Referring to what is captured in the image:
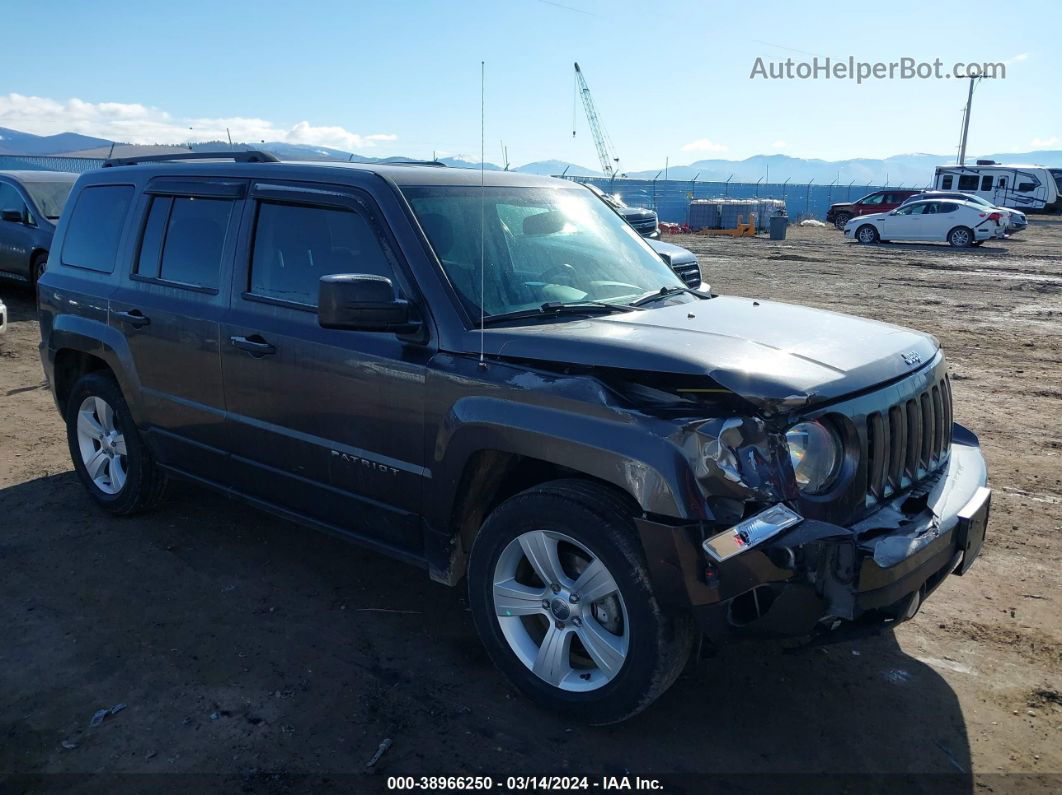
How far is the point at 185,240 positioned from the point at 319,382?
4.61 ft

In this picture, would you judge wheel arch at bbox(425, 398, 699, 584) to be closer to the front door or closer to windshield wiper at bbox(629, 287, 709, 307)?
the front door

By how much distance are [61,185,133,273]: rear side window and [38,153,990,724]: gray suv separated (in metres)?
0.14

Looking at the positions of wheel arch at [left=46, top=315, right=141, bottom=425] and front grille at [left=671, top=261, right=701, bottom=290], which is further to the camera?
front grille at [left=671, top=261, right=701, bottom=290]

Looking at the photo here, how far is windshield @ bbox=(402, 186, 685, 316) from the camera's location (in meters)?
3.69

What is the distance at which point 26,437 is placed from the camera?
693 cm

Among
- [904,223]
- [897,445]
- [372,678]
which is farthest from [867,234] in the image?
[372,678]

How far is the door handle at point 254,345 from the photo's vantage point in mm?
4027

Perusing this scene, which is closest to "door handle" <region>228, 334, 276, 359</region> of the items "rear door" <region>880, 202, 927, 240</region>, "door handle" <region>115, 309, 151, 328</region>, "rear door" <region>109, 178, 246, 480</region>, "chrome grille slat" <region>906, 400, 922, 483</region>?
"rear door" <region>109, 178, 246, 480</region>

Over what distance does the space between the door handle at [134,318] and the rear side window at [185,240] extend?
215 millimetres

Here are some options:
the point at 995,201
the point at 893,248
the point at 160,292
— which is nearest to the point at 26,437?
the point at 160,292

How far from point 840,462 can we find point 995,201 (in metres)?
41.2

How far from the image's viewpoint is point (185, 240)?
4.62 m

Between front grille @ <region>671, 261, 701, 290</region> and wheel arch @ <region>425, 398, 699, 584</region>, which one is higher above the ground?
front grille @ <region>671, 261, 701, 290</region>

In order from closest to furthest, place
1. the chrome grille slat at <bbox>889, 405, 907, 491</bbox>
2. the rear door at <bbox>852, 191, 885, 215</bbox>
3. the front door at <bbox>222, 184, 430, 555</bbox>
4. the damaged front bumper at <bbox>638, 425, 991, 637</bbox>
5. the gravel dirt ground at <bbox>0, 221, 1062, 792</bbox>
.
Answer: the damaged front bumper at <bbox>638, 425, 991, 637</bbox>
the gravel dirt ground at <bbox>0, 221, 1062, 792</bbox>
the chrome grille slat at <bbox>889, 405, 907, 491</bbox>
the front door at <bbox>222, 184, 430, 555</bbox>
the rear door at <bbox>852, 191, 885, 215</bbox>
